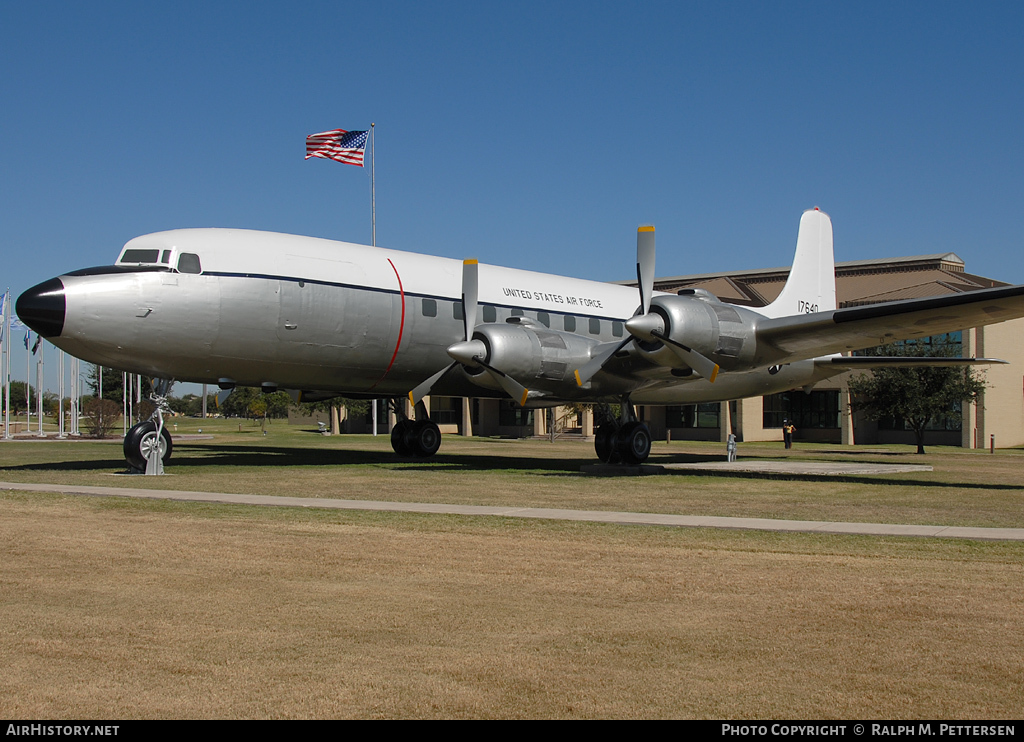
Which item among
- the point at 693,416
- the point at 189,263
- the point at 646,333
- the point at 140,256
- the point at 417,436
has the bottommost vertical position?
the point at 693,416

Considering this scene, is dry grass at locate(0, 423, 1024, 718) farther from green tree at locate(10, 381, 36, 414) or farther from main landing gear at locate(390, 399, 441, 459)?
green tree at locate(10, 381, 36, 414)

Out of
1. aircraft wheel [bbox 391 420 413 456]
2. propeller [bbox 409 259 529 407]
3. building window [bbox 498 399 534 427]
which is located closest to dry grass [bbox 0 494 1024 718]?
propeller [bbox 409 259 529 407]

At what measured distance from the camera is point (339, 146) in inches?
1444

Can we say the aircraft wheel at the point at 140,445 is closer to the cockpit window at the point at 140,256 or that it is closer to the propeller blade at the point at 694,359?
the cockpit window at the point at 140,256

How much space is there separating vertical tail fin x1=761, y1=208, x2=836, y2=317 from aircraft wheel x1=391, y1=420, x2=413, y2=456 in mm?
11531

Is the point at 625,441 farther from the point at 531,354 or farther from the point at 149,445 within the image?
the point at 149,445

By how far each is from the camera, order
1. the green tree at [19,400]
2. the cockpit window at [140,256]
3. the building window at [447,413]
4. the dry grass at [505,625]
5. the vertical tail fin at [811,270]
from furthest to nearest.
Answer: the green tree at [19,400] < the building window at [447,413] < the vertical tail fin at [811,270] < the cockpit window at [140,256] < the dry grass at [505,625]

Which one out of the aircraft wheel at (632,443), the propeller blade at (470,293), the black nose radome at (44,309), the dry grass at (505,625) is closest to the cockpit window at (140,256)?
the black nose radome at (44,309)

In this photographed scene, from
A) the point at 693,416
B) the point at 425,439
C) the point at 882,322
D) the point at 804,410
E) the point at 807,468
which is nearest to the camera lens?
the point at 882,322

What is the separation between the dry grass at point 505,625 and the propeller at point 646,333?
840cm

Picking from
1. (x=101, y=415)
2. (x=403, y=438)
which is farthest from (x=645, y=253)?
(x=101, y=415)

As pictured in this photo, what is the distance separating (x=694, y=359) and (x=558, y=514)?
720cm

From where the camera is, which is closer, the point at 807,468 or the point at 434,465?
the point at 434,465

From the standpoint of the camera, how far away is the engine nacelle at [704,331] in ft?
65.6
